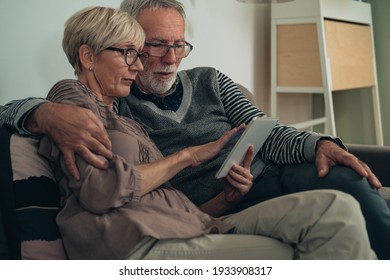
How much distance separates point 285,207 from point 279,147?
0.38 m

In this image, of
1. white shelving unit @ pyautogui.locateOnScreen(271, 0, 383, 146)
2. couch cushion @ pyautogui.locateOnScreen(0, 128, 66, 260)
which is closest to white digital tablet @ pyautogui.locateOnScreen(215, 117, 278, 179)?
couch cushion @ pyautogui.locateOnScreen(0, 128, 66, 260)

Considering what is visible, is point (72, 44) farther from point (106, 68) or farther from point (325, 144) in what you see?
point (325, 144)

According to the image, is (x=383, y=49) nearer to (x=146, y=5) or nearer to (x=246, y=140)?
(x=146, y=5)

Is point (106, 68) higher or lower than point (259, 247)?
higher

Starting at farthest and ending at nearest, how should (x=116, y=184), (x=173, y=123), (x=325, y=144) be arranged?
(x=173, y=123)
(x=325, y=144)
(x=116, y=184)

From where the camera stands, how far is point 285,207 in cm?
93

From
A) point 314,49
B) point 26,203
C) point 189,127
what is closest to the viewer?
point 26,203

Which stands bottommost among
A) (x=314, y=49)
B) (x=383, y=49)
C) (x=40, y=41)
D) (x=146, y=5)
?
(x=40, y=41)

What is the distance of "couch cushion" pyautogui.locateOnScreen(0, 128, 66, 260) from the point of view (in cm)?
85

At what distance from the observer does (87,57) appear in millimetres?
1068

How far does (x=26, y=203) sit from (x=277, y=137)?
703mm

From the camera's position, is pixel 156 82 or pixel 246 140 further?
pixel 156 82

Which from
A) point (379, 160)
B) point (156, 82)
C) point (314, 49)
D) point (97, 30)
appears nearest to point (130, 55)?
point (97, 30)
